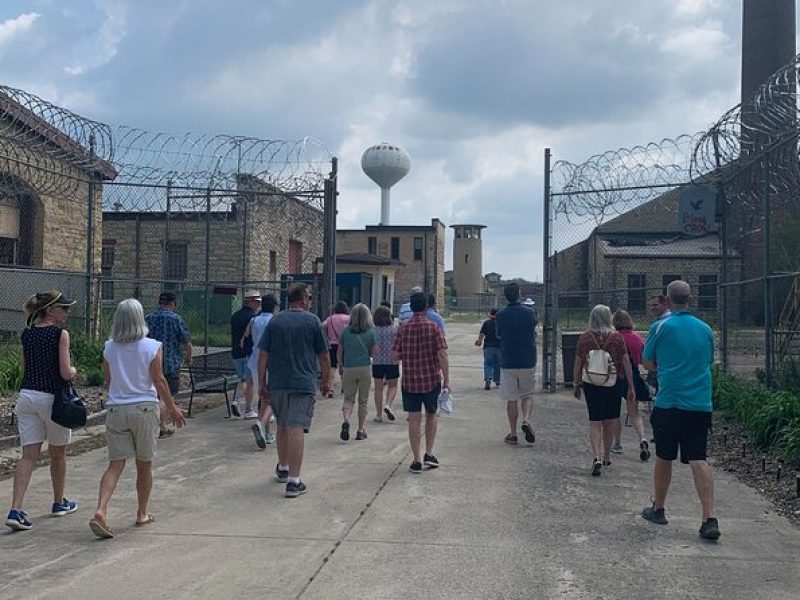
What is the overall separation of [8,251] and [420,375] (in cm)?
1237

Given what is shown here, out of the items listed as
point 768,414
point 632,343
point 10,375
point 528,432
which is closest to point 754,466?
point 768,414

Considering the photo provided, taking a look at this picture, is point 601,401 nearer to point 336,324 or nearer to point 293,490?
point 293,490

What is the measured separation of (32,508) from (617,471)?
538 cm

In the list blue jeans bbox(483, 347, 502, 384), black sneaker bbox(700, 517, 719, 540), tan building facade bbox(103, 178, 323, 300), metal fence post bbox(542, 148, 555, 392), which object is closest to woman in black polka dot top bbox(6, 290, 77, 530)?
black sneaker bbox(700, 517, 719, 540)

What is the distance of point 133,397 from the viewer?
20.5ft

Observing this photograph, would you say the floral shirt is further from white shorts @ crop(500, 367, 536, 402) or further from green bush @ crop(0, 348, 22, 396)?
white shorts @ crop(500, 367, 536, 402)

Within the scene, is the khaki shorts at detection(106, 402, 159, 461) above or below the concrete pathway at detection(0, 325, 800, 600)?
above

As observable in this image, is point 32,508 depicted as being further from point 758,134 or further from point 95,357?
point 758,134

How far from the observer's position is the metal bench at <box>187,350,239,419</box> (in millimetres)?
11945

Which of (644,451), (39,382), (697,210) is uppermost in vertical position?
(697,210)

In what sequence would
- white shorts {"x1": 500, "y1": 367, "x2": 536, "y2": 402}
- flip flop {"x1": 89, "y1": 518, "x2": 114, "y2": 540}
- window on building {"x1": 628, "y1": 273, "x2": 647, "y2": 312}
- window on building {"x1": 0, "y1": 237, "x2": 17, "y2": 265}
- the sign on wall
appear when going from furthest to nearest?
1. window on building {"x1": 628, "y1": 273, "x2": 647, "y2": 312}
2. window on building {"x1": 0, "y1": 237, "x2": 17, "y2": 265}
3. the sign on wall
4. white shorts {"x1": 500, "y1": 367, "x2": 536, "y2": 402}
5. flip flop {"x1": 89, "y1": 518, "x2": 114, "y2": 540}

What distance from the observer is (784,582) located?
5145 millimetres

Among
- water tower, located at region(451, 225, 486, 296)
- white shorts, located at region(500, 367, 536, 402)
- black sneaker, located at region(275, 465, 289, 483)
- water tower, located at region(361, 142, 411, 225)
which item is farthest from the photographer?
water tower, located at region(451, 225, 486, 296)

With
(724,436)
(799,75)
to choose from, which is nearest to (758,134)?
(799,75)
